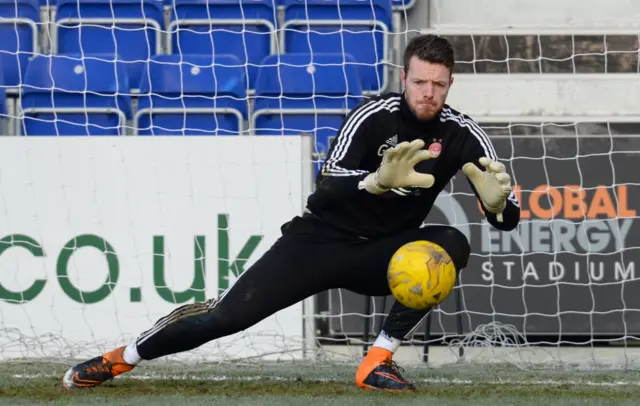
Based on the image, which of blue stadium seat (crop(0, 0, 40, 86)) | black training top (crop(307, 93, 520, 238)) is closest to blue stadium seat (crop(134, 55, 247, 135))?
blue stadium seat (crop(0, 0, 40, 86))

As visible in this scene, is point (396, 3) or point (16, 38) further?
point (396, 3)

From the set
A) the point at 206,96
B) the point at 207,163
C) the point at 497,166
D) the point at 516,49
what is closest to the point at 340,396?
the point at 497,166

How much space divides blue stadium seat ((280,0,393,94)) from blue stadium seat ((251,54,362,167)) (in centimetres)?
20

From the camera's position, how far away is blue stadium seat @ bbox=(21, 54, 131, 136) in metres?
8.17

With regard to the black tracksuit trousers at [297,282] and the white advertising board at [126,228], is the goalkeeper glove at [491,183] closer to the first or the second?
the black tracksuit trousers at [297,282]

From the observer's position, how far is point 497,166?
Answer: 14.4 ft

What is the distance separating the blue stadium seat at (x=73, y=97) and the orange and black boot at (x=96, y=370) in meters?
3.42

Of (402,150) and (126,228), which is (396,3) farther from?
(402,150)

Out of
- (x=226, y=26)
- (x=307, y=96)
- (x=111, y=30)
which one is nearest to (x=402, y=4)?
(x=307, y=96)

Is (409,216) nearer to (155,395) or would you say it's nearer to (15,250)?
(155,395)

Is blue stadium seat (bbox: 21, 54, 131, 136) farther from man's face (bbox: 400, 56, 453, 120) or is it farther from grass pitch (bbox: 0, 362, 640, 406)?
man's face (bbox: 400, 56, 453, 120)

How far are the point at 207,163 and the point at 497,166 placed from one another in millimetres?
2808

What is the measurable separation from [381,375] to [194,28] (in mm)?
4810

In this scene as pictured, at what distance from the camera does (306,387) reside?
16.7 ft
